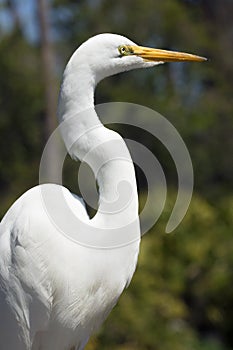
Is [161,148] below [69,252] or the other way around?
below

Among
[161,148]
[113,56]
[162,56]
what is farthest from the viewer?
[161,148]

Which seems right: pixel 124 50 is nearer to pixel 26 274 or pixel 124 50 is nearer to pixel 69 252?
Result: pixel 69 252

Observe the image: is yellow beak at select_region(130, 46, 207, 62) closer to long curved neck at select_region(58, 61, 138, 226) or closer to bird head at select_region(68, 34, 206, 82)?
bird head at select_region(68, 34, 206, 82)

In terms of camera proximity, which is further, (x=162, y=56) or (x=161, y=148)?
(x=161, y=148)

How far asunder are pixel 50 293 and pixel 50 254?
15 cm

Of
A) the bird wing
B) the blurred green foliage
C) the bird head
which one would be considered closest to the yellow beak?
the bird head

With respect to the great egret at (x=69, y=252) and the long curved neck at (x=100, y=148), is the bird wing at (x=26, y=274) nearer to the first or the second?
the great egret at (x=69, y=252)

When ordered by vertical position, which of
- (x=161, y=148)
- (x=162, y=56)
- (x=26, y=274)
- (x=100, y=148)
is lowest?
(x=161, y=148)

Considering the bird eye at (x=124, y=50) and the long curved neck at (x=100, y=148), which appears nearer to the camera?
the long curved neck at (x=100, y=148)

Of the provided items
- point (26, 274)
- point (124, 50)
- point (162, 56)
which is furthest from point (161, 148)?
point (26, 274)

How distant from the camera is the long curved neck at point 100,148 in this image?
2.92 metres

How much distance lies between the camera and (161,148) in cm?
1259

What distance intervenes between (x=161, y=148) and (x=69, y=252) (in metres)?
9.77

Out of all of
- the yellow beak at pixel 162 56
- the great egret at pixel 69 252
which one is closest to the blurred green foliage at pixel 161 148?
the great egret at pixel 69 252
